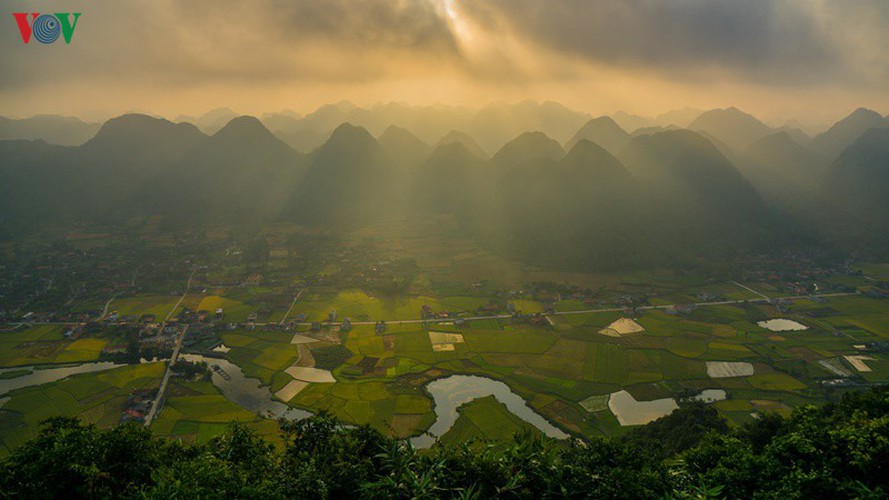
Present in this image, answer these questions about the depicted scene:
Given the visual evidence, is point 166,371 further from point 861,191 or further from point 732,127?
point 732,127

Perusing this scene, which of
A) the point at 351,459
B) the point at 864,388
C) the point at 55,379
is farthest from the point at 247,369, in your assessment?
the point at 864,388

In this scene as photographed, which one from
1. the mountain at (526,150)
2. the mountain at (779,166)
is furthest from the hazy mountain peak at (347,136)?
the mountain at (779,166)

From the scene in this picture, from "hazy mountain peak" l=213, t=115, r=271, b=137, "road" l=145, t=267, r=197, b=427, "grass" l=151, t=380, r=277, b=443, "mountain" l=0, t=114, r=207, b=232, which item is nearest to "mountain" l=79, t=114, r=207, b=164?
"mountain" l=0, t=114, r=207, b=232

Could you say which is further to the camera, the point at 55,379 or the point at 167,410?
the point at 55,379

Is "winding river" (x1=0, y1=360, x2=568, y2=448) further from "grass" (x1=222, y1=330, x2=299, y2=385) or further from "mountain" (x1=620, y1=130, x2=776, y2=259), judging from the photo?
→ "mountain" (x1=620, y1=130, x2=776, y2=259)

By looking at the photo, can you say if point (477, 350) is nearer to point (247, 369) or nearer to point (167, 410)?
point (247, 369)
